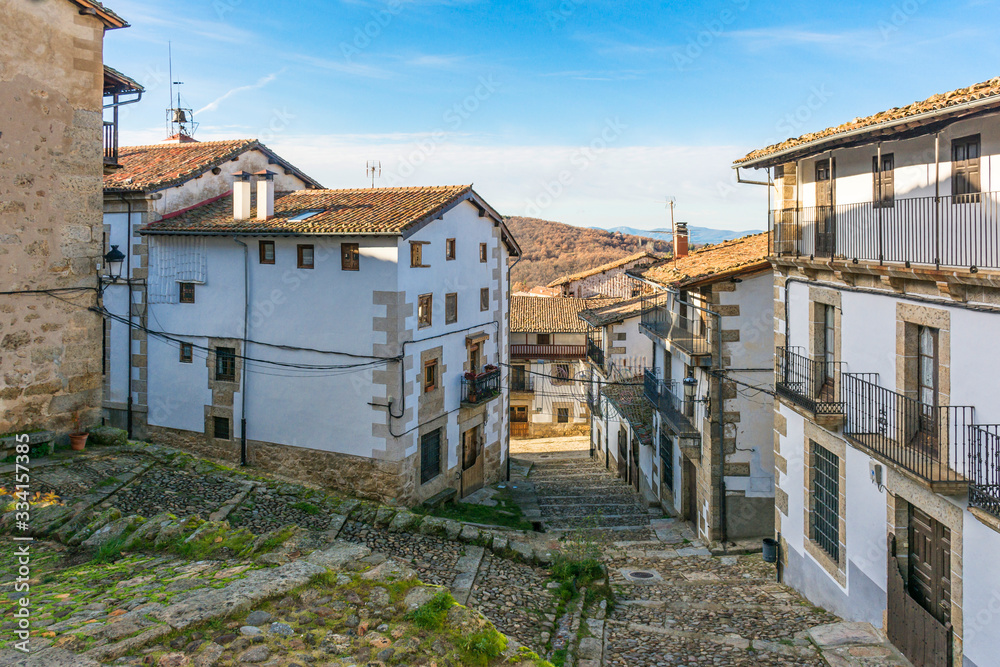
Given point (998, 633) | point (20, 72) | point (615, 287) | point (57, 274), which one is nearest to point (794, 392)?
point (998, 633)

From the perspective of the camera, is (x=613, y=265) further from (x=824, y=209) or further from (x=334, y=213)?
(x=824, y=209)

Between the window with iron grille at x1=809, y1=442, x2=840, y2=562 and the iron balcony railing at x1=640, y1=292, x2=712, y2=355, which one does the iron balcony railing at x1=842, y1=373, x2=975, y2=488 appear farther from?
the iron balcony railing at x1=640, y1=292, x2=712, y2=355

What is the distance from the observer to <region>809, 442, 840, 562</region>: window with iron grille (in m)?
12.0

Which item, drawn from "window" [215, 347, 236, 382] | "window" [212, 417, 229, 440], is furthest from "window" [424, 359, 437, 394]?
"window" [212, 417, 229, 440]

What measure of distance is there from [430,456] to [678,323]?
25.6ft

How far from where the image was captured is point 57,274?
11.8 m

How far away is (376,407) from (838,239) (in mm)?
10748

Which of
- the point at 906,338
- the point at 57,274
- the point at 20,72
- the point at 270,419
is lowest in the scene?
the point at 270,419

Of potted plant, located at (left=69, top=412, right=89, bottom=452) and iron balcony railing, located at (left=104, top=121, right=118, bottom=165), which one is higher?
iron balcony railing, located at (left=104, top=121, right=118, bottom=165)

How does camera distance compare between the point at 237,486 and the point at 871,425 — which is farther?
the point at 237,486

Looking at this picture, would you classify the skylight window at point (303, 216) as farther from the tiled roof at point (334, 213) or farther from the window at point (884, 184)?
the window at point (884, 184)

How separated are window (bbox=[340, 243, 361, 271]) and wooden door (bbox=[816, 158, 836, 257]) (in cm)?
1001

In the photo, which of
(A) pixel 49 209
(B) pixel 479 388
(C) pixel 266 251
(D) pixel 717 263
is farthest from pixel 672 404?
(A) pixel 49 209

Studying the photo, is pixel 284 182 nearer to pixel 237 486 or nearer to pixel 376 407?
pixel 376 407
